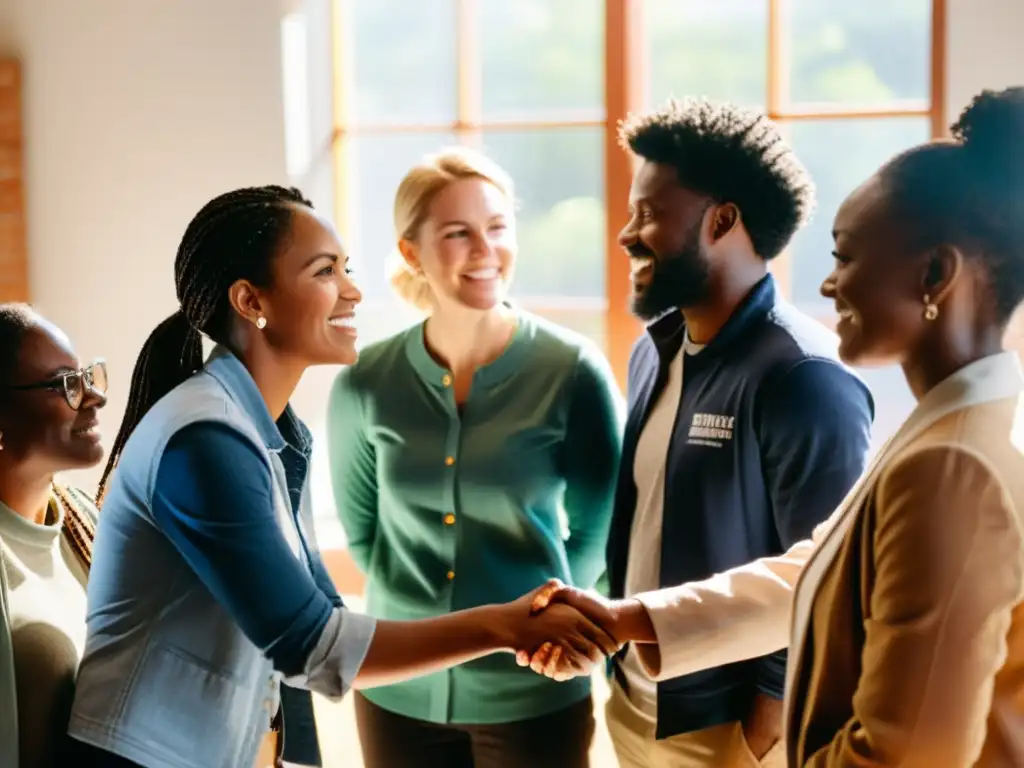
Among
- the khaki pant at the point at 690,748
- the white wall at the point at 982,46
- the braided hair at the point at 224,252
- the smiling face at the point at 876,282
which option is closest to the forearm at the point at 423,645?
the khaki pant at the point at 690,748

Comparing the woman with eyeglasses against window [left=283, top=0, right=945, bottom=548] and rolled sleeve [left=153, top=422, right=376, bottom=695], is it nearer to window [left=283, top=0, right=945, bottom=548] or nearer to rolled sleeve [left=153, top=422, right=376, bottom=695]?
rolled sleeve [left=153, top=422, right=376, bottom=695]

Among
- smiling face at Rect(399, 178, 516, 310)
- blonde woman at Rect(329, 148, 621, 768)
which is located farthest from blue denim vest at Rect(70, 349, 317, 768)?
smiling face at Rect(399, 178, 516, 310)

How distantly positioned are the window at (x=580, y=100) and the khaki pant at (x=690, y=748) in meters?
→ 1.55

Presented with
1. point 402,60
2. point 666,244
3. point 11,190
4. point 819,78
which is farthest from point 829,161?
point 11,190

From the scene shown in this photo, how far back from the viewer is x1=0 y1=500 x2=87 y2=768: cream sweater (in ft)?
5.28

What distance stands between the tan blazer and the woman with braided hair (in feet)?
2.06

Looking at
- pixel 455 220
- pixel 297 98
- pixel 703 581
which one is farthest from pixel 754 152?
pixel 297 98

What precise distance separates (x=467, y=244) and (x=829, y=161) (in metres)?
1.58

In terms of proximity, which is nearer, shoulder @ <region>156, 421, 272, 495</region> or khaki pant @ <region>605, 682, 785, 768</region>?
shoulder @ <region>156, 421, 272, 495</region>

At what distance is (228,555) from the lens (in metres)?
1.50

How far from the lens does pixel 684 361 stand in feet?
6.72

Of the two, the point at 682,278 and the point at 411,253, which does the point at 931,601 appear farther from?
the point at 411,253

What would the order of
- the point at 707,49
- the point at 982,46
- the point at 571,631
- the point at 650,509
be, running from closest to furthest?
the point at 571,631, the point at 650,509, the point at 982,46, the point at 707,49

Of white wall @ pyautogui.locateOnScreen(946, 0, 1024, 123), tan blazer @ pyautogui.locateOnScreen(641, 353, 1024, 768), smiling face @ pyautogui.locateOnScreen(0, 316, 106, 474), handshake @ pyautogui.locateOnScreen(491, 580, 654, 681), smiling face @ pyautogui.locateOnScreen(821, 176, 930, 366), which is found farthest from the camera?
white wall @ pyautogui.locateOnScreen(946, 0, 1024, 123)
